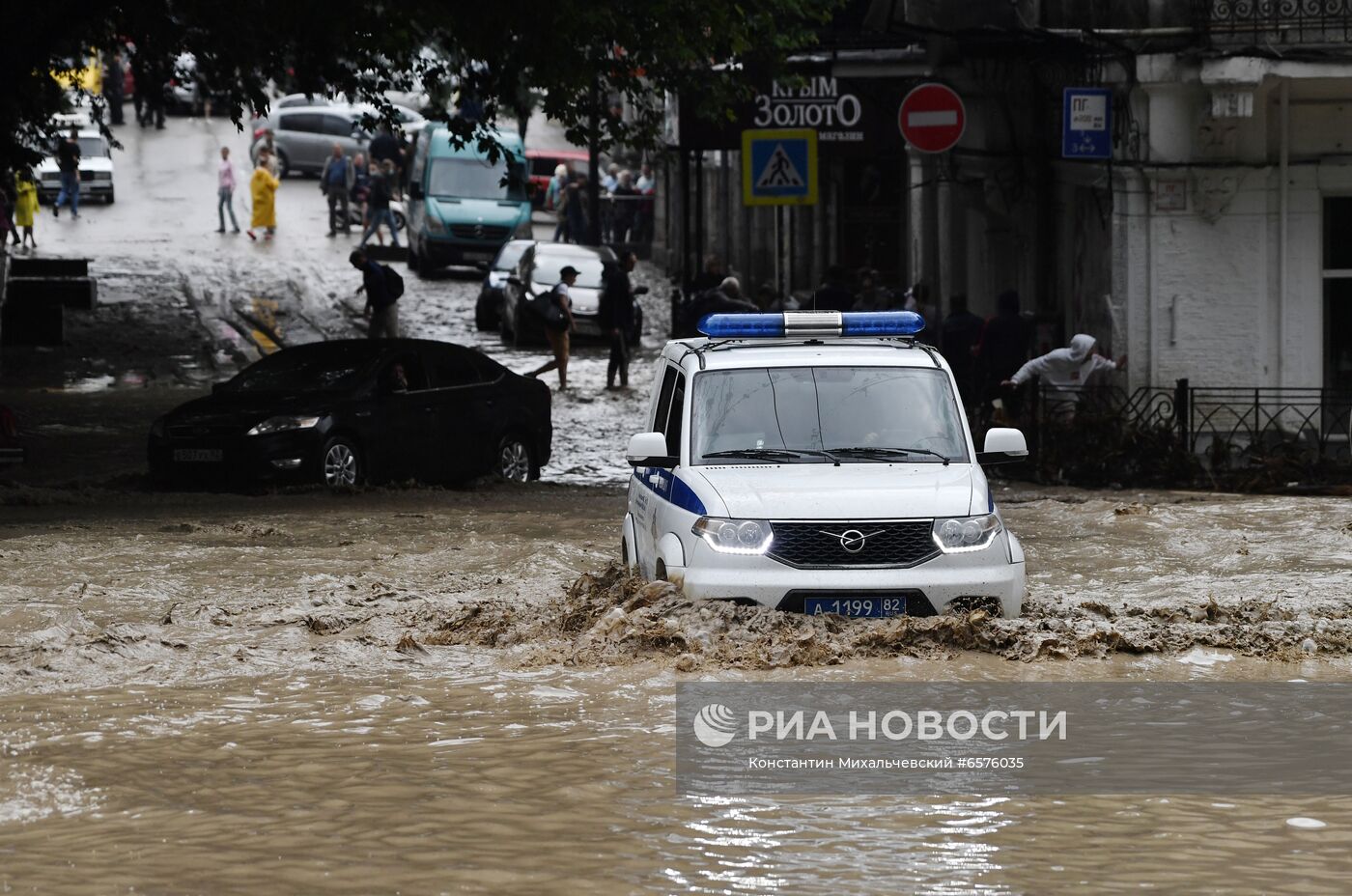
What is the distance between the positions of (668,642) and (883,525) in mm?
1133

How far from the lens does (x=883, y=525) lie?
9633 mm

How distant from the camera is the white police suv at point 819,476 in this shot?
9625 mm

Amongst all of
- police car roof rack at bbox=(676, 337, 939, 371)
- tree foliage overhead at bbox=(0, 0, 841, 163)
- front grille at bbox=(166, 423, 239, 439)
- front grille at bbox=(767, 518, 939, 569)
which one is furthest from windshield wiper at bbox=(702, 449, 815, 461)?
tree foliage overhead at bbox=(0, 0, 841, 163)

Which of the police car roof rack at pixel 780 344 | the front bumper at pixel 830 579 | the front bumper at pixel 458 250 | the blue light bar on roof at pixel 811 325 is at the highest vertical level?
the front bumper at pixel 458 250

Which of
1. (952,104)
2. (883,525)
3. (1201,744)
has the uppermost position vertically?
(952,104)

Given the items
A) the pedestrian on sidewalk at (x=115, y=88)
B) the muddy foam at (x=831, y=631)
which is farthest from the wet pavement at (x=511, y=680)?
the pedestrian on sidewalk at (x=115, y=88)

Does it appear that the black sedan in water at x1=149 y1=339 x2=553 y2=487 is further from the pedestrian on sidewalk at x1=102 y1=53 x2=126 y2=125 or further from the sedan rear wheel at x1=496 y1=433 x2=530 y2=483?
the pedestrian on sidewalk at x1=102 y1=53 x2=126 y2=125

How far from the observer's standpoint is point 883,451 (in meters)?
10.4

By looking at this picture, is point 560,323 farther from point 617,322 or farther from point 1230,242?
point 1230,242

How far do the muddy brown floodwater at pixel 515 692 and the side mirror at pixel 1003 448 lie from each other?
2.62 feet

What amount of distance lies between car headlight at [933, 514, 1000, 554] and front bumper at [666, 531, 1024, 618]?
3cm

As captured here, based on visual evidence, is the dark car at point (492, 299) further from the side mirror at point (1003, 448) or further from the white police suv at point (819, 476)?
the side mirror at point (1003, 448)

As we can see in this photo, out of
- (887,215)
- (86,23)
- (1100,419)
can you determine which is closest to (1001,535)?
(1100,419)

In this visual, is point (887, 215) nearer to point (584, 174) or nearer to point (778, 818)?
point (584, 174)
